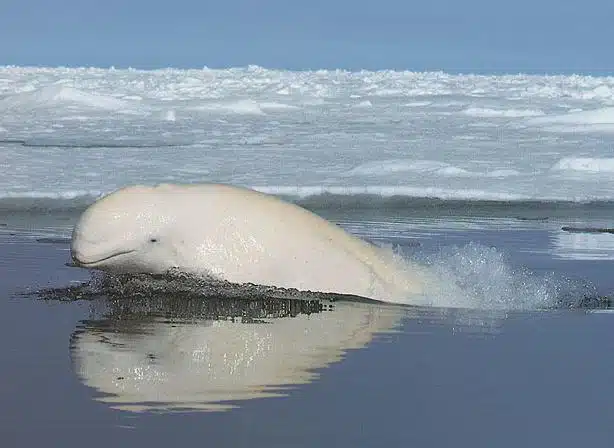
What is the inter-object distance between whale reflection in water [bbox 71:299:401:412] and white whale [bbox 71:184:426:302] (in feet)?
1.07

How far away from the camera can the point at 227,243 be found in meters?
7.68

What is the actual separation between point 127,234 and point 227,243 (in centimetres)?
65

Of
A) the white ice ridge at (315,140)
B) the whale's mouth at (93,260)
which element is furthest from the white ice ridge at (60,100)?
the whale's mouth at (93,260)

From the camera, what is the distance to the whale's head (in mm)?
7418

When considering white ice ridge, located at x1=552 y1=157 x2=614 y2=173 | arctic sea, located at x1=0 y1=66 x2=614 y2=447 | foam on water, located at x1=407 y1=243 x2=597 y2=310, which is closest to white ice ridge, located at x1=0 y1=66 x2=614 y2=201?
white ice ridge, located at x1=552 y1=157 x2=614 y2=173

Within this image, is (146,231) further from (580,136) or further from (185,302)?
(580,136)

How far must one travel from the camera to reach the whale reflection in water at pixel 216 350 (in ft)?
15.5

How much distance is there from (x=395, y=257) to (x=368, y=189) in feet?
26.1

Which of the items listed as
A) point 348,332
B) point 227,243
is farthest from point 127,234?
point 348,332

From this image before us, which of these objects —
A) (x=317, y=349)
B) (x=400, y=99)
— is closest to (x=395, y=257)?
(x=317, y=349)

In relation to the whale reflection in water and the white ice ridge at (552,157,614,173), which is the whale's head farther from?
the white ice ridge at (552,157,614,173)

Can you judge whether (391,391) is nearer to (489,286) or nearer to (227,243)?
(227,243)

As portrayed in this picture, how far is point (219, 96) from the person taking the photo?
45.4 metres

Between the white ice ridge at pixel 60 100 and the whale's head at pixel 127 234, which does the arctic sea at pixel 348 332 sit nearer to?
the whale's head at pixel 127 234
